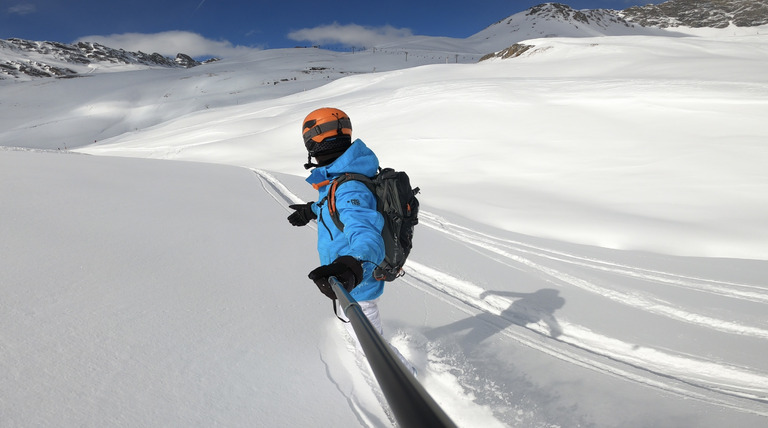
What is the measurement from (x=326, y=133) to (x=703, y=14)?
153m

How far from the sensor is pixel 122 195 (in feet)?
16.2

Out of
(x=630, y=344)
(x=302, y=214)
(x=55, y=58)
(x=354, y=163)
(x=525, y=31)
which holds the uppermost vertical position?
(x=55, y=58)

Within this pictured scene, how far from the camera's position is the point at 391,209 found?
1.94m

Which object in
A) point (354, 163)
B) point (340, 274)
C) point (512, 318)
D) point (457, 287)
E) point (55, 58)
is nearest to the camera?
point (340, 274)

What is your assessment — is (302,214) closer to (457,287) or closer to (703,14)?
(457,287)

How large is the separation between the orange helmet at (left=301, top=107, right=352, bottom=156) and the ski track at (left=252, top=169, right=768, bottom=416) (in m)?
1.92

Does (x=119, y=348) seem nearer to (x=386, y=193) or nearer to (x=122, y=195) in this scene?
(x=386, y=193)

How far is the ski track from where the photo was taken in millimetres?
2338

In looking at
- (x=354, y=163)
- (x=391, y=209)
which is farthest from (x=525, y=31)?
(x=391, y=209)

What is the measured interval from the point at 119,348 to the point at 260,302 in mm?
1000

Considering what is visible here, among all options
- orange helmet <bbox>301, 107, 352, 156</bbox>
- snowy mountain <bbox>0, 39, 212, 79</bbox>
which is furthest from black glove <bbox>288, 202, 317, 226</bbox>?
snowy mountain <bbox>0, 39, 212, 79</bbox>

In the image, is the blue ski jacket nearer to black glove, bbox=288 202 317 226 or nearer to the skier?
the skier

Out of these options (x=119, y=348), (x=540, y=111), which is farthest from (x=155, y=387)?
(x=540, y=111)

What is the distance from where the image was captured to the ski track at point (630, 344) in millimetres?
2338
